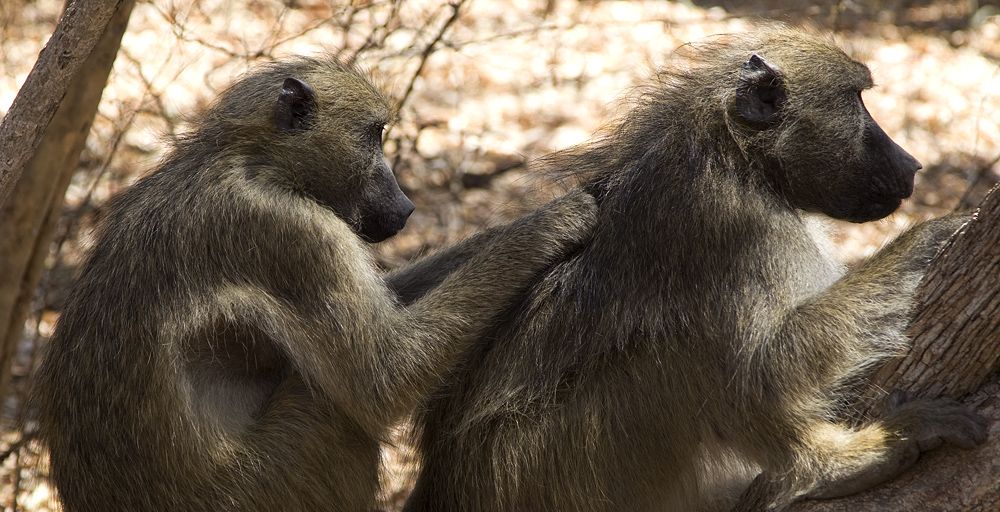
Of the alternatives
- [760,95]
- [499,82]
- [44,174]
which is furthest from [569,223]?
[499,82]

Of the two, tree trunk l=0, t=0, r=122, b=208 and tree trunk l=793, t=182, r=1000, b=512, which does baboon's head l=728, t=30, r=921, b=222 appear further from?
tree trunk l=0, t=0, r=122, b=208

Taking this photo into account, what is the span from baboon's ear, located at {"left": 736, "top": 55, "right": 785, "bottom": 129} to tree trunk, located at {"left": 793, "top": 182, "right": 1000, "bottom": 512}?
2.51 feet

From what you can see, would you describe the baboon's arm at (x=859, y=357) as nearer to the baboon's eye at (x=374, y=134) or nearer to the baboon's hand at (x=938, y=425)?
the baboon's hand at (x=938, y=425)

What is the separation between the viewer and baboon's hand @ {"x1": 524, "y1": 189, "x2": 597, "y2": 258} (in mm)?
3400

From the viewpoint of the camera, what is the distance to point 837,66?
3402 mm

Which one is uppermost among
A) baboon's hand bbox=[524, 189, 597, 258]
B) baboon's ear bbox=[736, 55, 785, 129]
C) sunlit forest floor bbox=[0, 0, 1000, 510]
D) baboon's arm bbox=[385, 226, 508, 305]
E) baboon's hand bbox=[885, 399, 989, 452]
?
baboon's ear bbox=[736, 55, 785, 129]

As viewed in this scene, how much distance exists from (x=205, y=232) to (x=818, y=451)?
2.20 m

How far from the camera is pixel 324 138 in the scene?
12.1 feet

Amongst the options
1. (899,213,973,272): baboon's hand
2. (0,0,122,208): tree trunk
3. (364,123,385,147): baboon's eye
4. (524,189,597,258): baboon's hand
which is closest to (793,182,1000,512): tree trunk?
(899,213,973,272): baboon's hand

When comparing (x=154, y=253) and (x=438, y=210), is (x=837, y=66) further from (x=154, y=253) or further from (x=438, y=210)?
(x=438, y=210)

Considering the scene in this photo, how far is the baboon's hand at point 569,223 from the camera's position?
3.40 m

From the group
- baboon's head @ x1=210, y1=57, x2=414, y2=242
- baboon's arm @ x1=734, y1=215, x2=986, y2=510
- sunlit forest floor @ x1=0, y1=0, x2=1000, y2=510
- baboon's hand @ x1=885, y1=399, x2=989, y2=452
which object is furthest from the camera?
sunlit forest floor @ x1=0, y1=0, x2=1000, y2=510

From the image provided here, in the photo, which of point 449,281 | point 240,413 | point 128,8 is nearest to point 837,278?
point 449,281

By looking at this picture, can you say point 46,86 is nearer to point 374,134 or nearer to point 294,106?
point 294,106
